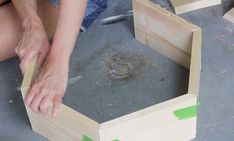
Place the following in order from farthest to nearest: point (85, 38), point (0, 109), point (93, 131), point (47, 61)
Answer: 1. point (85, 38)
2. point (0, 109)
3. point (47, 61)
4. point (93, 131)

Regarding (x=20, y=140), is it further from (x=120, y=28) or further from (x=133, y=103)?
(x=120, y=28)

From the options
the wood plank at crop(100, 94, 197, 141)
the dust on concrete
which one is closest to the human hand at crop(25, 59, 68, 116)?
the wood plank at crop(100, 94, 197, 141)

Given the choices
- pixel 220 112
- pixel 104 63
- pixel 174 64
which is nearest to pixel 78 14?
pixel 104 63

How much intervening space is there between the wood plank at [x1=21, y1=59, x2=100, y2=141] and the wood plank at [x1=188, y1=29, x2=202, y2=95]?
0.25 m

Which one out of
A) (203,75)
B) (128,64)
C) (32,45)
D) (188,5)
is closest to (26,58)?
(32,45)

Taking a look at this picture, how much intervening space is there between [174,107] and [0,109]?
1.78 feet

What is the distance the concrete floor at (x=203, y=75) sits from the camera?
1219mm

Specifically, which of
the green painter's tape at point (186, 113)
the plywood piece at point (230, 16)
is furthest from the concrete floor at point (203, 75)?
the green painter's tape at point (186, 113)

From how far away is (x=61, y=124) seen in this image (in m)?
1.08

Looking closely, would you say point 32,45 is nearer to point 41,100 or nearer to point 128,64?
point 41,100

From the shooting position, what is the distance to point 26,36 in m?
1.21

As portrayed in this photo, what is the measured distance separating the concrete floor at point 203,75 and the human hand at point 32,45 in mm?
160

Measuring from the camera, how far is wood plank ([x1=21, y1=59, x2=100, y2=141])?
1.02m

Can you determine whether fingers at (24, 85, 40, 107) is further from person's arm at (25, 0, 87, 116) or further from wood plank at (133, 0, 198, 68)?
wood plank at (133, 0, 198, 68)
